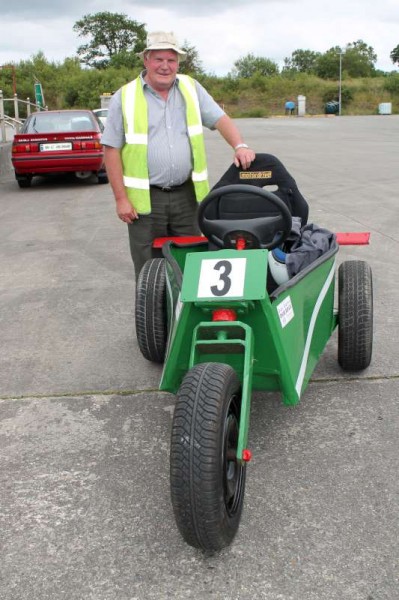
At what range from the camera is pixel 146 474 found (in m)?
3.05

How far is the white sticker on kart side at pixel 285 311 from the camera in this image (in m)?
2.96

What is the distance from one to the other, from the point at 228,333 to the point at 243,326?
103 millimetres

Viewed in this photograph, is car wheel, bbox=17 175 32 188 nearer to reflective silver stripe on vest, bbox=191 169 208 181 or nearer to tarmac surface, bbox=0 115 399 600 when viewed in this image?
tarmac surface, bbox=0 115 399 600

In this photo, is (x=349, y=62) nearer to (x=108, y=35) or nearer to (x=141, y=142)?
(x=108, y=35)

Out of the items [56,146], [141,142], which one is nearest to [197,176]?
[141,142]

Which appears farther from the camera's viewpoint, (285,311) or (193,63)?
(193,63)

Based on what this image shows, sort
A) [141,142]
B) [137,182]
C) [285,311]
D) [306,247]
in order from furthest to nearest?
[137,182], [141,142], [306,247], [285,311]

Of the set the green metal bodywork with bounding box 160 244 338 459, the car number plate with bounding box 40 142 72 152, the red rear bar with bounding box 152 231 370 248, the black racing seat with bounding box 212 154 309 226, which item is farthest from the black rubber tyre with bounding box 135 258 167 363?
the car number plate with bounding box 40 142 72 152

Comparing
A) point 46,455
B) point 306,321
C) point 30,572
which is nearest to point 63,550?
point 30,572

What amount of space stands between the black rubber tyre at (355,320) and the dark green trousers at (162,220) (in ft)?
3.85

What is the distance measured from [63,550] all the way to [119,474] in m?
0.54

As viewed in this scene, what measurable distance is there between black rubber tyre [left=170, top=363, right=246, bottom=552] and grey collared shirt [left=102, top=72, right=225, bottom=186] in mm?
2095

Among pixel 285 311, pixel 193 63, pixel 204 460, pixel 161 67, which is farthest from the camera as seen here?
pixel 193 63

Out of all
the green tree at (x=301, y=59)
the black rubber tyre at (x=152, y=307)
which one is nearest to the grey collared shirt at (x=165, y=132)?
the black rubber tyre at (x=152, y=307)
